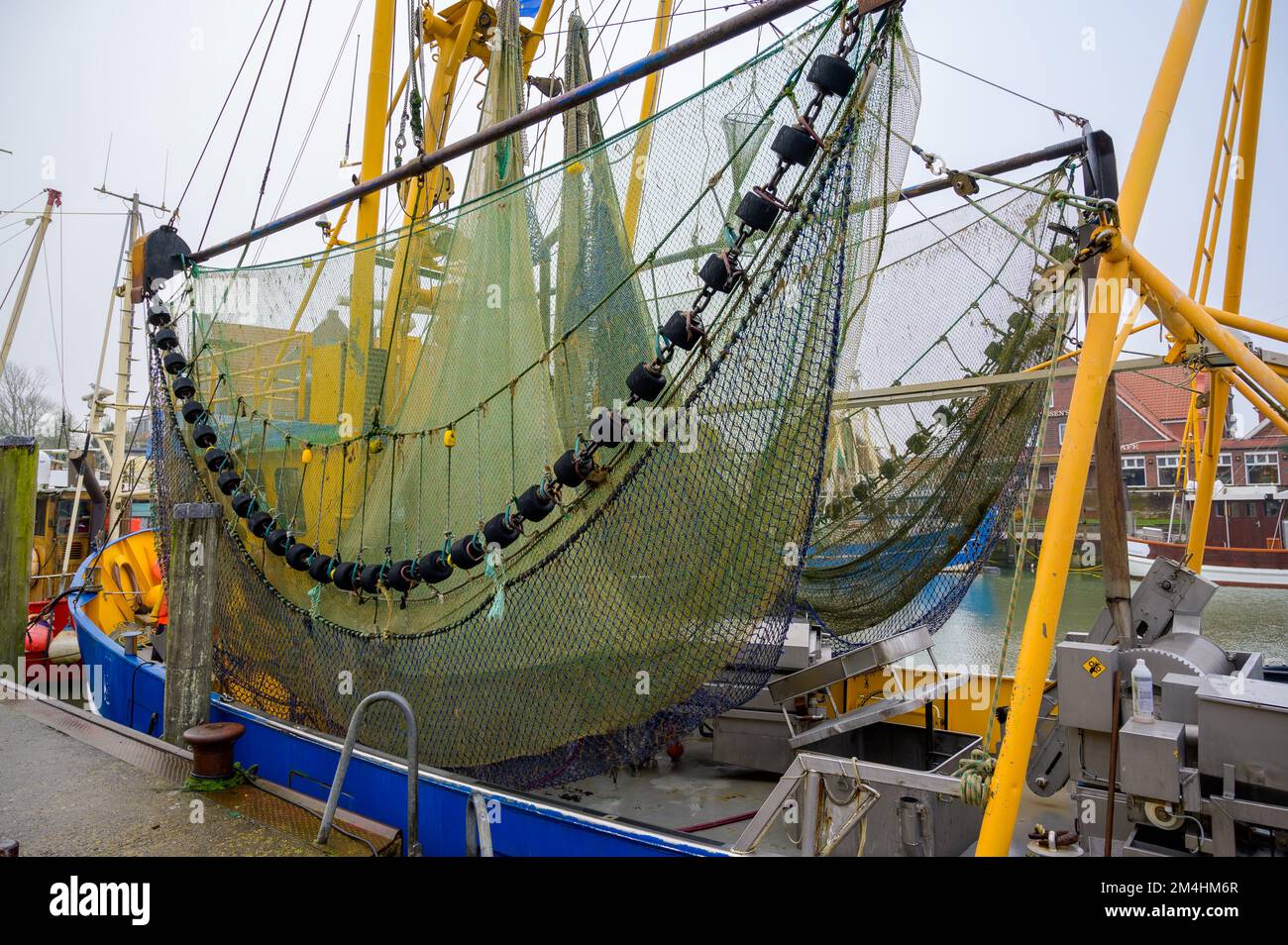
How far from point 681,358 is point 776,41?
1.19 meters

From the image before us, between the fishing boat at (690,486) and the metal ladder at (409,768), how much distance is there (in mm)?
38

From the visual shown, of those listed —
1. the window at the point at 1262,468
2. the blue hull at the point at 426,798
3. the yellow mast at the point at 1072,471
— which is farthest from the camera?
the window at the point at 1262,468

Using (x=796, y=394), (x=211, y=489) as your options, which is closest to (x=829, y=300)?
(x=796, y=394)

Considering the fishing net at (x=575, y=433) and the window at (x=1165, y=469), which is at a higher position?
the window at (x=1165, y=469)

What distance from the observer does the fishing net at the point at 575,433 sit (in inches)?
116

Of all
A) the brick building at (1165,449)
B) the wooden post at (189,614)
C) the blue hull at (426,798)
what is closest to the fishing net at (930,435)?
the blue hull at (426,798)

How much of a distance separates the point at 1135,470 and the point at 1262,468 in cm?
383

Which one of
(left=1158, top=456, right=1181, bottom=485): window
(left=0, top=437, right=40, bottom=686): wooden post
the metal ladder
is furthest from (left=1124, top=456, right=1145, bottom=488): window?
(left=0, top=437, right=40, bottom=686): wooden post

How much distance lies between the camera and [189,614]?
4.76 meters

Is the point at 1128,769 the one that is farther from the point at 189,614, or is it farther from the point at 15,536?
the point at 15,536

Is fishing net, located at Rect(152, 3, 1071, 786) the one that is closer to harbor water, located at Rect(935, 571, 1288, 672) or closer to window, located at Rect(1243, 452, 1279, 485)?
harbor water, located at Rect(935, 571, 1288, 672)

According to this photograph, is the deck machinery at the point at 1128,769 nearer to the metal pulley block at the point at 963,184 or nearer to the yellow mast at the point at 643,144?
the metal pulley block at the point at 963,184

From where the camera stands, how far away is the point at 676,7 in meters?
6.79
